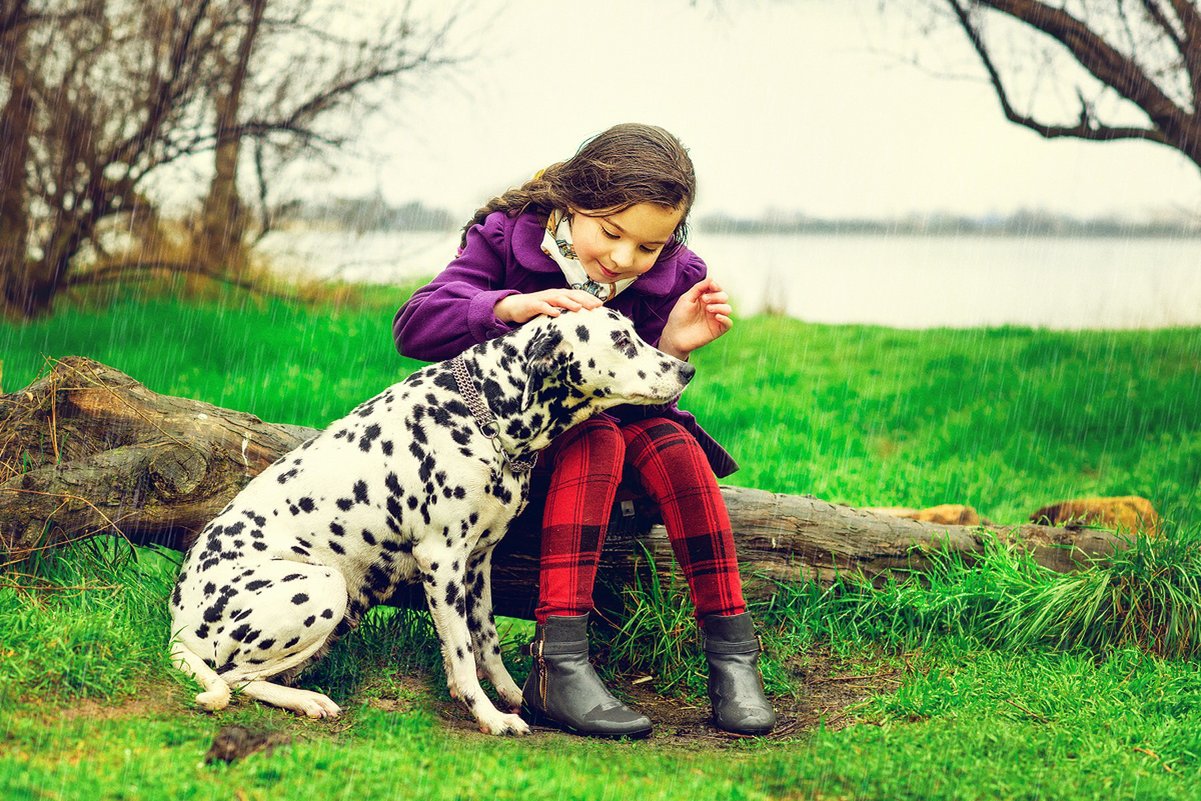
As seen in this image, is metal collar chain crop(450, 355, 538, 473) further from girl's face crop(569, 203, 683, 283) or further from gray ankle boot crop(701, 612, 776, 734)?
gray ankle boot crop(701, 612, 776, 734)

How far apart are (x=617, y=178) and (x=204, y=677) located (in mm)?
2435

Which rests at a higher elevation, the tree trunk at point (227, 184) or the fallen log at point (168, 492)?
the tree trunk at point (227, 184)

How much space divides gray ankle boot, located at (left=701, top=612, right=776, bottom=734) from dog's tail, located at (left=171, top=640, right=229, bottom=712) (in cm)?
186

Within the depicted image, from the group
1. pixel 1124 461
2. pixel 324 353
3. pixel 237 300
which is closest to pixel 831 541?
pixel 1124 461

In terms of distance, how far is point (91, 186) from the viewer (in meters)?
9.21

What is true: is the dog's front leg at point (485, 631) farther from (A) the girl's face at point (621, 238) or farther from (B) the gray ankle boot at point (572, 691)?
(A) the girl's face at point (621, 238)

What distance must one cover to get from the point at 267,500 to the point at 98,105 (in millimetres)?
6471

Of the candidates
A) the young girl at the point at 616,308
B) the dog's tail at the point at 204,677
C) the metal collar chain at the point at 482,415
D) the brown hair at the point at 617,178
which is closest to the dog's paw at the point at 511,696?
the young girl at the point at 616,308

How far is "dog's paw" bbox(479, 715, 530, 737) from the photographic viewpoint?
4.01m

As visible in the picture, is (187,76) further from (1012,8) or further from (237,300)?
(1012,8)

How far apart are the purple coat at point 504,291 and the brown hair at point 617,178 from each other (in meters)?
0.14

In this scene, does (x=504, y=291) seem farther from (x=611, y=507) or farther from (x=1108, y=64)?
(x=1108, y=64)

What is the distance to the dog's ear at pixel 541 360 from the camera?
3930mm

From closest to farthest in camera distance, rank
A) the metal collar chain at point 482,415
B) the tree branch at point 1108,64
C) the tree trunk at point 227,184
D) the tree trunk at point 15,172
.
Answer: the metal collar chain at point 482,415 → the tree branch at point 1108,64 → the tree trunk at point 15,172 → the tree trunk at point 227,184
